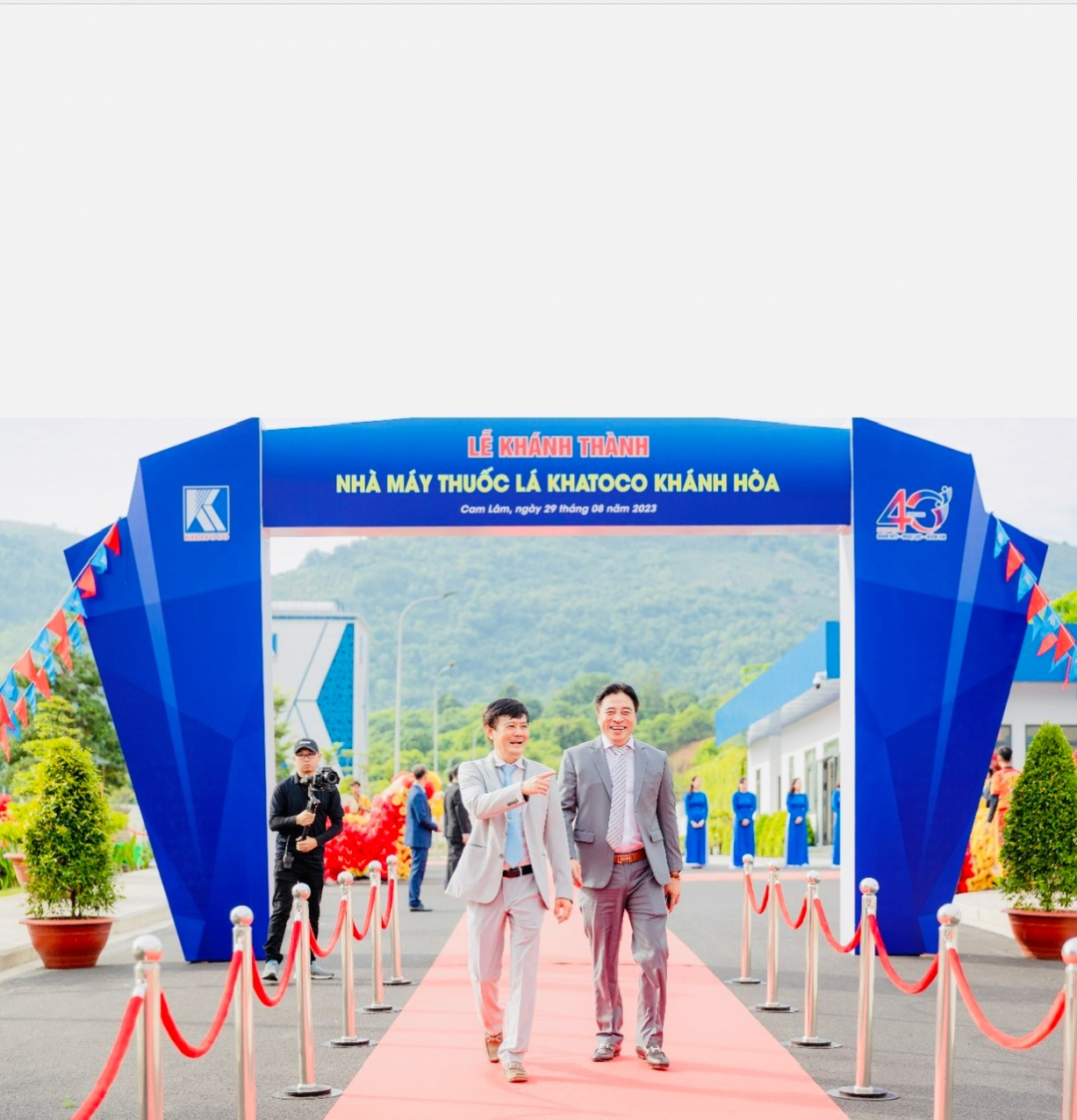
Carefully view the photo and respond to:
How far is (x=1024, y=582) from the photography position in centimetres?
1360

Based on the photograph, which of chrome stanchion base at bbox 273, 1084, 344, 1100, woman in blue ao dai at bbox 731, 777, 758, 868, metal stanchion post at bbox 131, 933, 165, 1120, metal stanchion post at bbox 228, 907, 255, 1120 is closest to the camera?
metal stanchion post at bbox 131, 933, 165, 1120

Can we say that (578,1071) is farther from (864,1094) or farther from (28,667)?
(28,667)

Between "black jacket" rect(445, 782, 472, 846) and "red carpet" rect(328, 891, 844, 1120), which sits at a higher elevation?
"black jacket" rect(445, 782, 472, 846)

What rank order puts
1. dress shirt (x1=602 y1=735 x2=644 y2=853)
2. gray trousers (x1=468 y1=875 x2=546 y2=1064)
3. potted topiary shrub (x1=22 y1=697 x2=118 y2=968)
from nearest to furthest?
gray trousers (x1=468 y1=875 x2=546 y2=1064) < dress shirt (x1=602 y1=735 x2=644 y2=853) < potted topiary shrub (x1=22 y1=697 x2=118 y2=968)

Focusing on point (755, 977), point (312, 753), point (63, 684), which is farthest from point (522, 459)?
point (63, 684)

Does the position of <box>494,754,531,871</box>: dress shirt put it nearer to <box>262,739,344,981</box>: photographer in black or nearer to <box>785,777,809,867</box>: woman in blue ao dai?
<box>262,739,344,981</box>: photographer in black

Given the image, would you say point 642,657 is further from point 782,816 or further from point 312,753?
point 312,753

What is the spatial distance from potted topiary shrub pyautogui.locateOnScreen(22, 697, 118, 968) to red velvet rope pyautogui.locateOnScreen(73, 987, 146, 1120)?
8.21 m

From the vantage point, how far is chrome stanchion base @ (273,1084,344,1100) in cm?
755

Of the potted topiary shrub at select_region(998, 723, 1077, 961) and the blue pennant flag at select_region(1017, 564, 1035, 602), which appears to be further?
the blue pennant flag at select_region(1017, 564, 1035, 602)

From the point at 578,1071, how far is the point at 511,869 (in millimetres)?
1134

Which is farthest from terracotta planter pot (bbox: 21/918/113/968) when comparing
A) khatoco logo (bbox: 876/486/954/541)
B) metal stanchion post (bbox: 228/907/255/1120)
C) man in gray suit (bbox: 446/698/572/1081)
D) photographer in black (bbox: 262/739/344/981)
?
khatoco logo (bbox: 876/486/954/541)

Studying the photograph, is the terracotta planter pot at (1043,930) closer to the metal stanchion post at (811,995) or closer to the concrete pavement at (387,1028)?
the concrete pavement at (387,1028)

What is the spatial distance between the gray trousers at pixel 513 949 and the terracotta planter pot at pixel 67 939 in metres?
6.66
